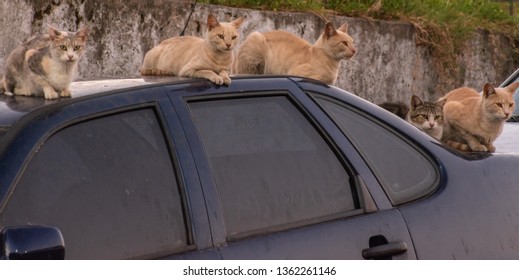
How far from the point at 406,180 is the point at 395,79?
7.70m

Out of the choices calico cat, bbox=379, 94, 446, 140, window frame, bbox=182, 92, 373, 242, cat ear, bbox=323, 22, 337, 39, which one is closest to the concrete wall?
cat ear, bbox=323, 22, 337, 39

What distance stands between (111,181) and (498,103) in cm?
414

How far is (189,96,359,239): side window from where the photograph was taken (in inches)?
144

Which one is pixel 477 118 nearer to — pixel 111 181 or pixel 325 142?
pixel 325 142

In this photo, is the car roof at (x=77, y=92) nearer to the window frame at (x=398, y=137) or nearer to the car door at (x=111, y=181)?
the car door at (x=111, y=181)

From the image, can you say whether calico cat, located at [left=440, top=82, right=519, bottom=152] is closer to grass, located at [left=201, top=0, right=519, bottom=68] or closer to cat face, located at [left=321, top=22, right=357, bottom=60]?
cat face, located at [left=321, top=22, right=357, bottom=60]

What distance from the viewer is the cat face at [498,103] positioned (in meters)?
6.89

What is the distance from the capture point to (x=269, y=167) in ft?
12.6

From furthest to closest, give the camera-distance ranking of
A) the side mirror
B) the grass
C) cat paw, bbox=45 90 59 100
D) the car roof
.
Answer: the grass < cat paw, bbox=45 90 59 100 < the car roof < the side mirror

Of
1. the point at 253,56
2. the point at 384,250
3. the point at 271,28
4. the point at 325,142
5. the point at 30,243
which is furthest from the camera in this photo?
the point at 271,28

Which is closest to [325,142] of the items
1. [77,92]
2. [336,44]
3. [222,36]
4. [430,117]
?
[77,92]

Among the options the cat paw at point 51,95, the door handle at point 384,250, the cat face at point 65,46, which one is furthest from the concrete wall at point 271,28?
the door handle at point 384,250
